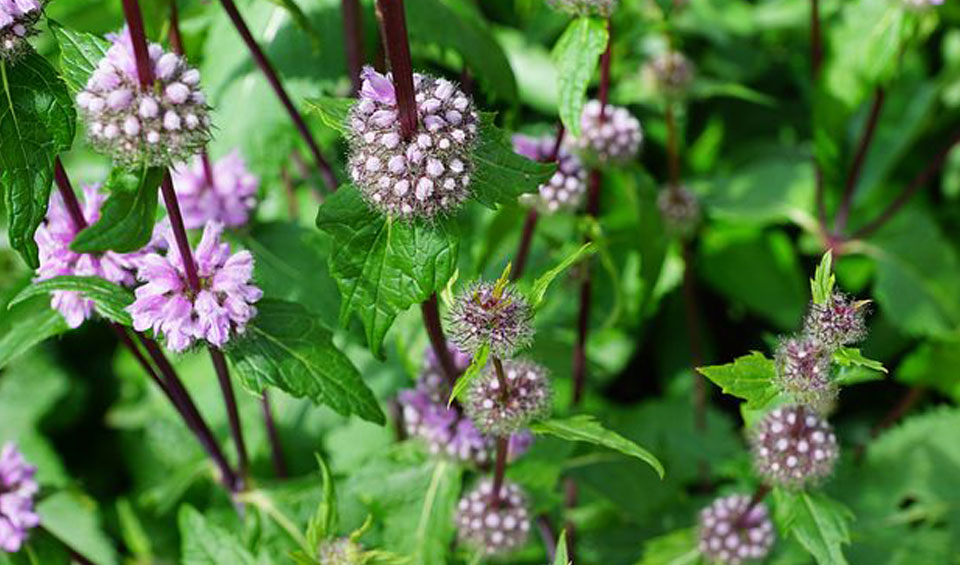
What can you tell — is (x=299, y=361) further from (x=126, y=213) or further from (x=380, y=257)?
(x=126, y=213)

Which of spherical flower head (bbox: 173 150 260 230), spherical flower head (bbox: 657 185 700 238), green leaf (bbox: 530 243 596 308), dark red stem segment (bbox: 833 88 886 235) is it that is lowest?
green leaf (bbox: 530 243 596 308)

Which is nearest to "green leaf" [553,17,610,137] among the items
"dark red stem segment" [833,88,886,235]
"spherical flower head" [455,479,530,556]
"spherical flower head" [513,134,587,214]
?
"spherical flower head" [513,134,587,214]

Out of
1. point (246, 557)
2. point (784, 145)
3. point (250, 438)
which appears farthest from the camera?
point (784, 145)

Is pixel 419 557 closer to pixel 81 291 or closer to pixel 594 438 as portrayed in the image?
pixel 594 438

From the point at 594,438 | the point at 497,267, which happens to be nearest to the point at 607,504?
the point at 497,267

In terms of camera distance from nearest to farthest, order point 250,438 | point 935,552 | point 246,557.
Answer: point 246,557 < point 935,552 < point 250,438

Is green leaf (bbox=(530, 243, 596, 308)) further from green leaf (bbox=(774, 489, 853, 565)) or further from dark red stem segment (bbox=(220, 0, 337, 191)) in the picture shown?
dark red stem segment (bbox=(220, 0, 337, 191))

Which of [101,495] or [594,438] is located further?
[101,495]
